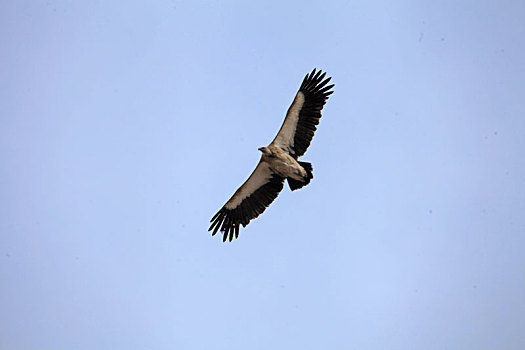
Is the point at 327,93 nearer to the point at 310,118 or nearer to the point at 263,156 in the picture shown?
the point at 310,118

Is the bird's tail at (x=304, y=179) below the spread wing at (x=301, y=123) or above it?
below

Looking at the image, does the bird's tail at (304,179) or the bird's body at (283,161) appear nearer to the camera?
the bird's body at (283,161)

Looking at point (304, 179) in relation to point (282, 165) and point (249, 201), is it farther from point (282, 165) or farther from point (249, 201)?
point (249, 201)

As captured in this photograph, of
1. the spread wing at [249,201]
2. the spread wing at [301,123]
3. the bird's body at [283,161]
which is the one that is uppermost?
the spread wing at [301,123]

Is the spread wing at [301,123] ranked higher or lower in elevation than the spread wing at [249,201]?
higher

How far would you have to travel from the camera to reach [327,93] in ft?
65.5

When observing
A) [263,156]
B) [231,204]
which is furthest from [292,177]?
[231,204]

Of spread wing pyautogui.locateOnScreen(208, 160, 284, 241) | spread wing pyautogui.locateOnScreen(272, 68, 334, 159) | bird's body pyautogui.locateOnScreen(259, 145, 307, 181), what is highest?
spread wing pyautogui.locateOnScreen(272, 68, 334, 159)

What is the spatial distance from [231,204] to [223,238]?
1.06 metres

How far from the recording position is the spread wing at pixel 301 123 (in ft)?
64.5

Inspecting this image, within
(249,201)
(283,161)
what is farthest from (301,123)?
(249,201)

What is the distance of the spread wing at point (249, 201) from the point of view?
66.3 ft

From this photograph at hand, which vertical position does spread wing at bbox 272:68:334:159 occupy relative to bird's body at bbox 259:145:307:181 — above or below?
above

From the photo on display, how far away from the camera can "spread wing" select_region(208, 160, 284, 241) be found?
796 inches
